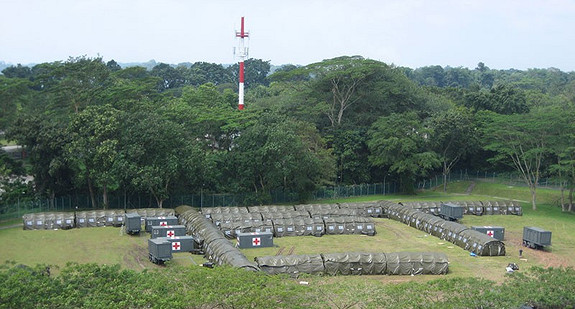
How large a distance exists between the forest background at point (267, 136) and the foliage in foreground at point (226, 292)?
26.2 meters

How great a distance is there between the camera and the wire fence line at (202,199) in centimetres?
4955

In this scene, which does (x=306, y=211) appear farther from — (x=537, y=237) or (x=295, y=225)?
(x=537, y=237)

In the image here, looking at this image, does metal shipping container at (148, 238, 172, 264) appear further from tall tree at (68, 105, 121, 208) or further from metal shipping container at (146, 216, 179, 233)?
tall tree at (68, 105, 121, 208)

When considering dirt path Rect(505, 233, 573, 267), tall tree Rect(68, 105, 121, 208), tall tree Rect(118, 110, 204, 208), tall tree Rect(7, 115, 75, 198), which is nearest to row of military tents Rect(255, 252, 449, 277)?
dirt path Rect(505, 233, 573, 267)

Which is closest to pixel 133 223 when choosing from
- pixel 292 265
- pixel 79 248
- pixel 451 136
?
pixel 79 248

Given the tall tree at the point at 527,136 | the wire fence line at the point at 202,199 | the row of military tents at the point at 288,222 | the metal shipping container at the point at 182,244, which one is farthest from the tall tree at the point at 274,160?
the tall tree at the point at 527,136

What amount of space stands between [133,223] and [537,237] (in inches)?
1218

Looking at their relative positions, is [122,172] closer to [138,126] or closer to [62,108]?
[138,126]

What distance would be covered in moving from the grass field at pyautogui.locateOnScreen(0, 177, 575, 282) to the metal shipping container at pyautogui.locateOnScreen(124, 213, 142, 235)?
1.87ft

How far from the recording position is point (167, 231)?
41188 mm

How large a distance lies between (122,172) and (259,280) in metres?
28.1

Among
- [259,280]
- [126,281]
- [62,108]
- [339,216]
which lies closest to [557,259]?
[339,216]

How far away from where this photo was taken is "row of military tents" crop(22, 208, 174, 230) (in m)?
44.1

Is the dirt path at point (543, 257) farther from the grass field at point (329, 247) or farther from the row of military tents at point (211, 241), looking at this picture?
the row of military tents at point (211, 241)
